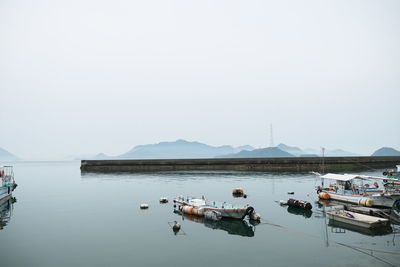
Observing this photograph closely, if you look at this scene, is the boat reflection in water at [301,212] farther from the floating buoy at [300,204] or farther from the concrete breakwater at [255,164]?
the concrete breakwater at [255,164]

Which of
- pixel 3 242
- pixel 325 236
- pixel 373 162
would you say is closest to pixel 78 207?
pixel 3 242

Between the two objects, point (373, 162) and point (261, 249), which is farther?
point (373, 162)

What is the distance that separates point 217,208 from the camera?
36.2 metres

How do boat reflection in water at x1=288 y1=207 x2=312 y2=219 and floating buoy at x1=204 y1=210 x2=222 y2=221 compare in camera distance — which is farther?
boat reflection in water at x1=288 y1=207 x2=312 y2=219

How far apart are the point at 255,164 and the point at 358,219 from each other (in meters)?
86.0

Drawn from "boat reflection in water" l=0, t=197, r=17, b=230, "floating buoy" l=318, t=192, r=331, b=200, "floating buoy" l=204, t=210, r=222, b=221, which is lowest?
"boat reflection in water" l=0, t=197, r=17, b=230

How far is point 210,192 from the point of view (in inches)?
2256

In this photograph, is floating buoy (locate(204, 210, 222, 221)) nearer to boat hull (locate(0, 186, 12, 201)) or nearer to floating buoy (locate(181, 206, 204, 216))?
floating buoy (locate(181, 206, 204, 216))

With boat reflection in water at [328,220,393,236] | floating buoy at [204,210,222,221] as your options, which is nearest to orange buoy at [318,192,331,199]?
boat reflection in water at [328,220,393,236]

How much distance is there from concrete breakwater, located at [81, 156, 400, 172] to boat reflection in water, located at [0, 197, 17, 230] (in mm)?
68597

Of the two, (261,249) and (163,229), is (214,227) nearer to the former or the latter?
(163,229)

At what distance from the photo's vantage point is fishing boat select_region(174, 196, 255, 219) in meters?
34.3

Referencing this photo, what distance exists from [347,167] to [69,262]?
11213 centimetres

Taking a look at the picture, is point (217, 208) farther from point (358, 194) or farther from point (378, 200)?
point (358, 194)
